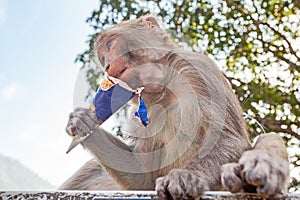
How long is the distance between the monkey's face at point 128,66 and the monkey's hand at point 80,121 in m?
0.25

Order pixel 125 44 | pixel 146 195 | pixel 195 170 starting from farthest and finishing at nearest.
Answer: pixel 125 44
pixel 195 170
pixel 146 195

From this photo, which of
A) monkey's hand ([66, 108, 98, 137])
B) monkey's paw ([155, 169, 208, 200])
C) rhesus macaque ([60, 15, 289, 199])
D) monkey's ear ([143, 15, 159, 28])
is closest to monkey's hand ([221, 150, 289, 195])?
monkey's paw ([155, 169, 208, 200])

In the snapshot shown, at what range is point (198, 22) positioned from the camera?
4.19m

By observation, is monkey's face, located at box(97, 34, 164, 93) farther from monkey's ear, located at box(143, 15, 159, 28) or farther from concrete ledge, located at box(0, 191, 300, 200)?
concrete ledge, located at box(0, 191, 300, 200)

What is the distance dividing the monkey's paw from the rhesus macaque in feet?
0.36

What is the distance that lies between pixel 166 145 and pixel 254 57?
217cm

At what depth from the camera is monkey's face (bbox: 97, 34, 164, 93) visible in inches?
87.1

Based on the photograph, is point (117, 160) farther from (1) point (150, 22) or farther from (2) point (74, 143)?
(1) point (150, 22)

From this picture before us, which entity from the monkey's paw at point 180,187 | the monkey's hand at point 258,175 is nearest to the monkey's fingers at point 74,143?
the monkey's paw at point 180,187

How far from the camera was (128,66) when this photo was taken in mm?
2254

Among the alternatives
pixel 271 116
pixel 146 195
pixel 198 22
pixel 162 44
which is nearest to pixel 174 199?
pixel 146 195

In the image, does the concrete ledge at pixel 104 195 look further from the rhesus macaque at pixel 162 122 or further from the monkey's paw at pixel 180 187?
the rhesus macaque at pixel 162 122

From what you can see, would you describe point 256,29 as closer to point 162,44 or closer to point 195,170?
point 162,44

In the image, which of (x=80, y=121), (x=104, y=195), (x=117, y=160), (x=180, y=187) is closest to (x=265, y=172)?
(x=180, y=187)
